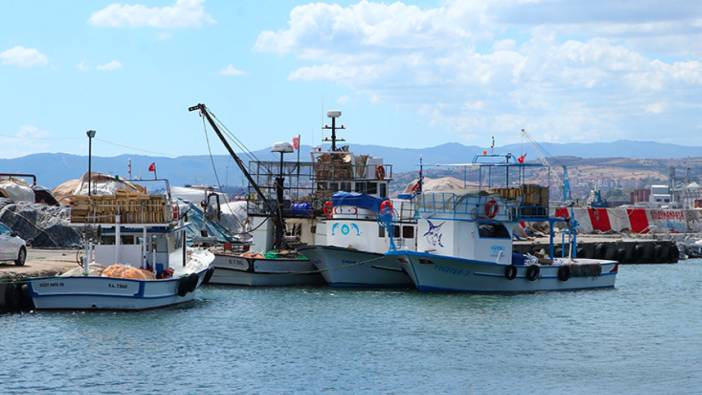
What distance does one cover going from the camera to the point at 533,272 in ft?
150

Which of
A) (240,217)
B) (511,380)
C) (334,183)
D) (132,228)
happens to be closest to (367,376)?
(511,380)

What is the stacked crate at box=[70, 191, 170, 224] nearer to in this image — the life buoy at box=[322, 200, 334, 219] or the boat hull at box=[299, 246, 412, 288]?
the boat hull at box=[299, 246, 412, 288]

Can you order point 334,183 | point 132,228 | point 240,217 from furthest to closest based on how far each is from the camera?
point 240,217 < point 334,183 < point 132,228

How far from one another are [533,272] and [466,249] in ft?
10.6

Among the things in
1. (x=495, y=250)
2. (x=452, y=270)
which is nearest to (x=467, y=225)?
(x=495, y=250)

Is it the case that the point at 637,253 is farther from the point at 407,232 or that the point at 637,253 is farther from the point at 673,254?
the point at 407,232

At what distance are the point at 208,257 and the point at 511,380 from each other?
1999 centimetres

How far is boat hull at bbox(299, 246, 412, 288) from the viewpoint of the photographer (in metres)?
47.3

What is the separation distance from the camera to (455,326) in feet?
120

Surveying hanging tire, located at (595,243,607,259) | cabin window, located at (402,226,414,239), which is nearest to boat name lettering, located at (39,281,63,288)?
cabin window, located at (402,226,414,239)

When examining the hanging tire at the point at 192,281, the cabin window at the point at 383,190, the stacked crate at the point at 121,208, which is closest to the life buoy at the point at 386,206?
the cabin window at the point at 383,190

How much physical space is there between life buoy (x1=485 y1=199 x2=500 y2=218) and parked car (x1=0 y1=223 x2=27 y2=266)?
54.2ft

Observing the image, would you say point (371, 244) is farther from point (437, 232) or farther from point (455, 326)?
point (455, 326)

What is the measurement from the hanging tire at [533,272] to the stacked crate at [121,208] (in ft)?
47.5
